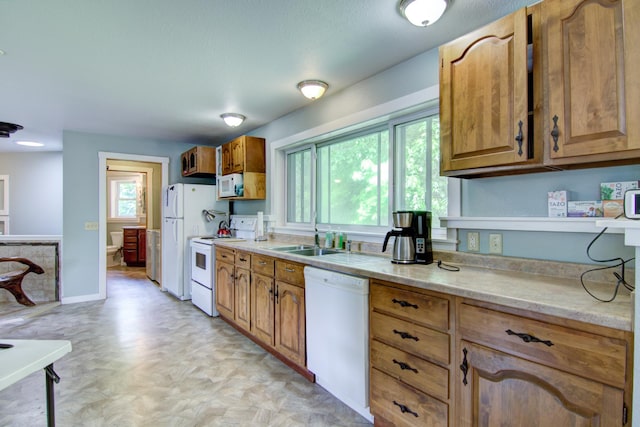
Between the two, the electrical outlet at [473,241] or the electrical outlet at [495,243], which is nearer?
the electrical outlet at [495,243]

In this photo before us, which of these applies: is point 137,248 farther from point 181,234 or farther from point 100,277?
point 181,234

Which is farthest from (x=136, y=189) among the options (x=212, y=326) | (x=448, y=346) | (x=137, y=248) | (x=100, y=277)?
(x=448, y=346)

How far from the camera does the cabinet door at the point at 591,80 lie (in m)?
1.20

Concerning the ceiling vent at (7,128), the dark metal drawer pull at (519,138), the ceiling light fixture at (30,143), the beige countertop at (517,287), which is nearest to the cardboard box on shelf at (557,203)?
the beige countertop at (517,287)

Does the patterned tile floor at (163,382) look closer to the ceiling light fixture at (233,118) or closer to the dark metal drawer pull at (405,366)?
the dark metal drawer pull at (405,366)

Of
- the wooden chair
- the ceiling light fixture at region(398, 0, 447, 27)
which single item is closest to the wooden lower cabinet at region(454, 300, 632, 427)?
the ceiling light fixture at region(398, 0, 447, 27)

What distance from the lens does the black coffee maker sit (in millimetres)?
2047

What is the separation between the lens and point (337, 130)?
3035mm

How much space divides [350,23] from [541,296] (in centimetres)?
171

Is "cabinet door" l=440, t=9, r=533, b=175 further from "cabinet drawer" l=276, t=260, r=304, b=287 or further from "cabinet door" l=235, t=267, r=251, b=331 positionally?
"cabinet door" l=235, t=267, r=251, b=331

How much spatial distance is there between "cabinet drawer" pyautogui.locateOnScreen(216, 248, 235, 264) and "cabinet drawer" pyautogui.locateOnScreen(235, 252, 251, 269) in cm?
12

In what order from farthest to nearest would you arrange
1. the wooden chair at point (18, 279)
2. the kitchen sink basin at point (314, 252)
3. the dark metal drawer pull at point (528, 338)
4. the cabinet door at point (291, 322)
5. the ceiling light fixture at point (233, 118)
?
1. the wooden chair at point (18, 279)
2. the ceiling light fixture at point (233, 118)
3. the kitchen sink basin at point (314, 252)
4. the cabinet door at point (291, 322)
5. the dark metal drawer pull at point (528, 338)

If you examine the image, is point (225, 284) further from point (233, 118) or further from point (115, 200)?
point (115, 200)

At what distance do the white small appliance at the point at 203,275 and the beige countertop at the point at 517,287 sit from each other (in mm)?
2094
